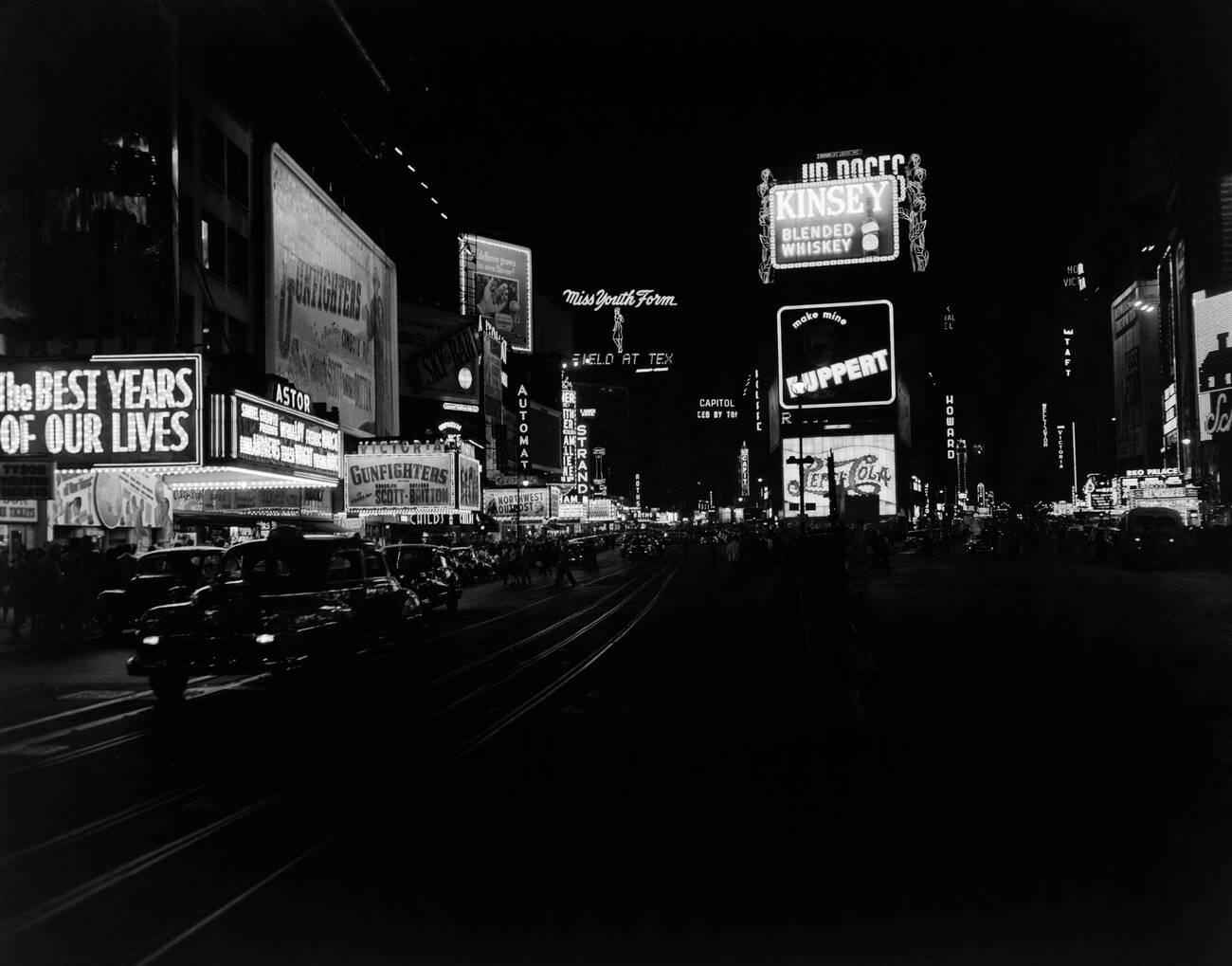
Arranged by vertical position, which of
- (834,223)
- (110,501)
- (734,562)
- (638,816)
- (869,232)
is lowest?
(734,562)

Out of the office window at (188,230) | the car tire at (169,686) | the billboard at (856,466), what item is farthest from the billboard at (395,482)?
the billboard at (856,466)

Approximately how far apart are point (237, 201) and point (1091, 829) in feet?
136

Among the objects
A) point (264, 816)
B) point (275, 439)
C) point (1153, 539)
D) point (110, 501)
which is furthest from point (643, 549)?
point (264, 816)

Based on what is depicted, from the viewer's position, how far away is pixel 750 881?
6.38 meters

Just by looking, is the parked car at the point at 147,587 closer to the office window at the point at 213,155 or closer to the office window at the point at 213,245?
the office window at the point at 213,245

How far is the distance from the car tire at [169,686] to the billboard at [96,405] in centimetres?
1190

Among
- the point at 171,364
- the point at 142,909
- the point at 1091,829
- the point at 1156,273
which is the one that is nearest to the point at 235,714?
the point at 142,909

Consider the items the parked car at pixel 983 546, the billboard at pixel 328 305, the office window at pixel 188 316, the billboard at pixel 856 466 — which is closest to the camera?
the office window at pixel 188 316

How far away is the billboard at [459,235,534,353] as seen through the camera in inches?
4402

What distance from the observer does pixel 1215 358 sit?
7194cm

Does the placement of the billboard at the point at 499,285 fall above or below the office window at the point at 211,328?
above

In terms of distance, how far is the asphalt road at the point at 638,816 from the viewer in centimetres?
558

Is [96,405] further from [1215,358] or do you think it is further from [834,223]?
[834,223]

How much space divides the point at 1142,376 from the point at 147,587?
5040 inches
